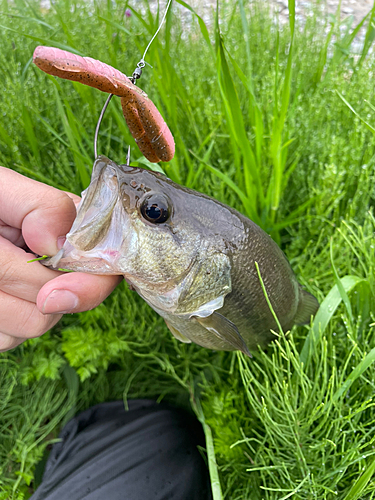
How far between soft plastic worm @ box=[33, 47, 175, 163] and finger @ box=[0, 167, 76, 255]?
10.1 inches

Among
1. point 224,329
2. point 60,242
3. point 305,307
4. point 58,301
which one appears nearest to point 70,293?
point 58,301

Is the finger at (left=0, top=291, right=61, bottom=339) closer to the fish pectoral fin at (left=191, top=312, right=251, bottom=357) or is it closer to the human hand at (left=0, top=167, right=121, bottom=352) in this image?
the human hand at (left=0, top=167, right=121, bottom=352)

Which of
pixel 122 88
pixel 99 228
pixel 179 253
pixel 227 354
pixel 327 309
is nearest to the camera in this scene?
pixel 122 88

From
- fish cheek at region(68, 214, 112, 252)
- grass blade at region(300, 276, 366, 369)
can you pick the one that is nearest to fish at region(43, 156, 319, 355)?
fish cheek at region(68, 214, 112, 252)

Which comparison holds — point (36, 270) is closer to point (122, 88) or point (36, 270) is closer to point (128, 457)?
point (122, 88)

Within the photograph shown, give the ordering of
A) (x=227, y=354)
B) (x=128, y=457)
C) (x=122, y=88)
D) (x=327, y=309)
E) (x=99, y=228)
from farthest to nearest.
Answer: (x=227, y=354)
(x=128, y=457)
(x=327, y=309)
(x=99, y=228)
(x=122, y=88)

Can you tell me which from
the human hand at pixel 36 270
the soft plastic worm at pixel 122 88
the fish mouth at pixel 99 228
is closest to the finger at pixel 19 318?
the human hand at pixel 36 270

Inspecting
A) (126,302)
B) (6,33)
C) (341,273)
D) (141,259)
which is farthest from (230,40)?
(141,259)

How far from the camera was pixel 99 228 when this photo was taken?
0.72 metres

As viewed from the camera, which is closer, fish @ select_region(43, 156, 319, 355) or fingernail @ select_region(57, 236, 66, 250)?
fish @ select_region(43, 156, 319, 355)

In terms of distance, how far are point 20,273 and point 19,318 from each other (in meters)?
0.13

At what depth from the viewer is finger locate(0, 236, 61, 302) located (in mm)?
857

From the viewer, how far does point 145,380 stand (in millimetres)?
1535

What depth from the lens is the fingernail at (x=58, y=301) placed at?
0.81 meters
